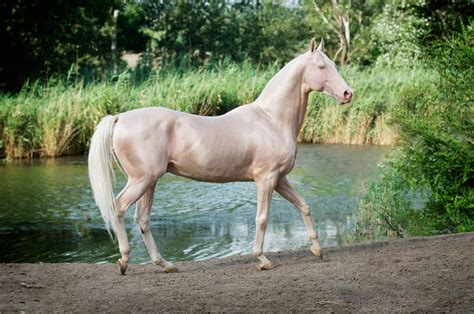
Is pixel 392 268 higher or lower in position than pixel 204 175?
lower

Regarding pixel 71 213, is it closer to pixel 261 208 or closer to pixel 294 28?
pixel 261 208

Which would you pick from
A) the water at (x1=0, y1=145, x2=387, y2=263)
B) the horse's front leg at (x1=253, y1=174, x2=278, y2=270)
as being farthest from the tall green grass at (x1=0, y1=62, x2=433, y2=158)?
the horse's front leg at (x1=253, y1=174, x2=278, y2=270)

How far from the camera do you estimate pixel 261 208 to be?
7.07 metres

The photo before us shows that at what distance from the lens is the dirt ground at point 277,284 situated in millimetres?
5527

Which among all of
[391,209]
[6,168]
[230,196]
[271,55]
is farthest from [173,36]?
[391,209]

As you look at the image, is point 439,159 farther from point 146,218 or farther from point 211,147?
point 146,218

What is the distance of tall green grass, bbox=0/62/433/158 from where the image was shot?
63.7 feet

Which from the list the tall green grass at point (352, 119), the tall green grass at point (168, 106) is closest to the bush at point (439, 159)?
the tall green grass at point (168, 106)

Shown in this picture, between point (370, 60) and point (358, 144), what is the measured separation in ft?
74.2

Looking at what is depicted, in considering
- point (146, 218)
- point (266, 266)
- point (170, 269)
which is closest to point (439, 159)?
point (266, 266)

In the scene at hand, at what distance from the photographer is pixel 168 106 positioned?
2106 cm

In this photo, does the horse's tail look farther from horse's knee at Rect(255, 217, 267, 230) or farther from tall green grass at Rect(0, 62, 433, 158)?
tall green grass at Rect(0, 62, 433, 158)

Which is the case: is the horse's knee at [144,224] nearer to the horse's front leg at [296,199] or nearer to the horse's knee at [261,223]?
the horse's knee at [261,223]

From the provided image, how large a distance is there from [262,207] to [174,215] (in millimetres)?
5463
